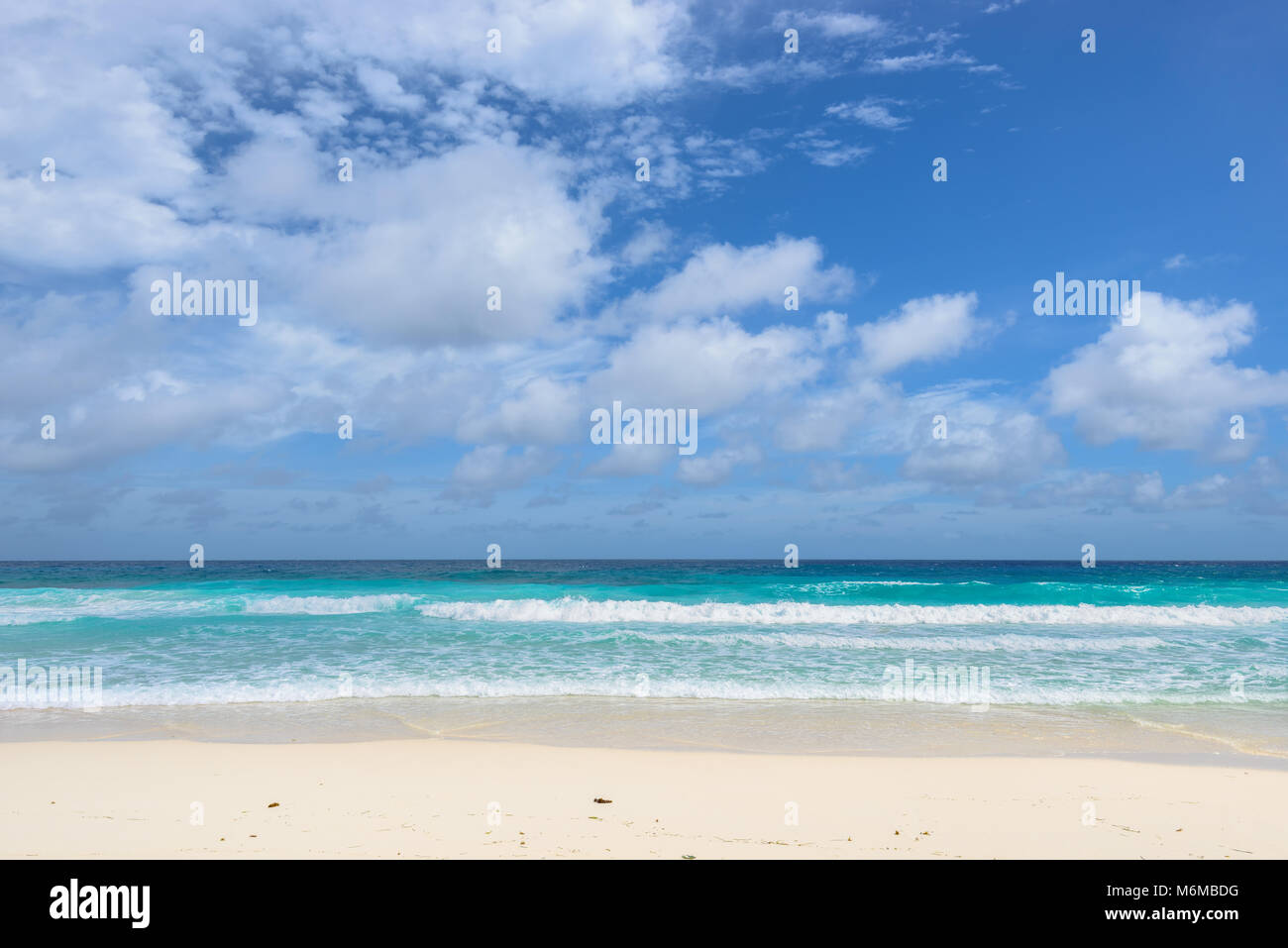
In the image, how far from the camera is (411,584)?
35.8 meters

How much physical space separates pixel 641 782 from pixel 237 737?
17.6 ft

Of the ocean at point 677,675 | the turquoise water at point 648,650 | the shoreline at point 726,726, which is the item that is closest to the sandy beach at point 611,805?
the shoreline at point 726,726

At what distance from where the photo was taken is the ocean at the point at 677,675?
9.16 metres

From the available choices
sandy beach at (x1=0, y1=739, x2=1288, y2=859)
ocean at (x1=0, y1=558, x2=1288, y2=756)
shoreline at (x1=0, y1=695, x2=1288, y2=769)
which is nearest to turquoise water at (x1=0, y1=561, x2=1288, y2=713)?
ocean at (x1=0, y1=558, x2=1288, y2=756)

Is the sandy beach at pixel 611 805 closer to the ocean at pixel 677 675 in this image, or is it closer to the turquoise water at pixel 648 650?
the ocean at pixel 677 675

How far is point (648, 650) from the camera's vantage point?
15297mm

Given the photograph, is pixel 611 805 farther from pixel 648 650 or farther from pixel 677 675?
pixel 648 650

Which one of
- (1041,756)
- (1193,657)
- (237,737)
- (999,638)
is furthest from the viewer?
(999,638)

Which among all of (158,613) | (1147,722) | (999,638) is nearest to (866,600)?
(999,638)

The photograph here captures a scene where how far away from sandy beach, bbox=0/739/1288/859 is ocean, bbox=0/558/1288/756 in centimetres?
119

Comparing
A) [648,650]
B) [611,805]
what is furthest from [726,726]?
[648,650]
